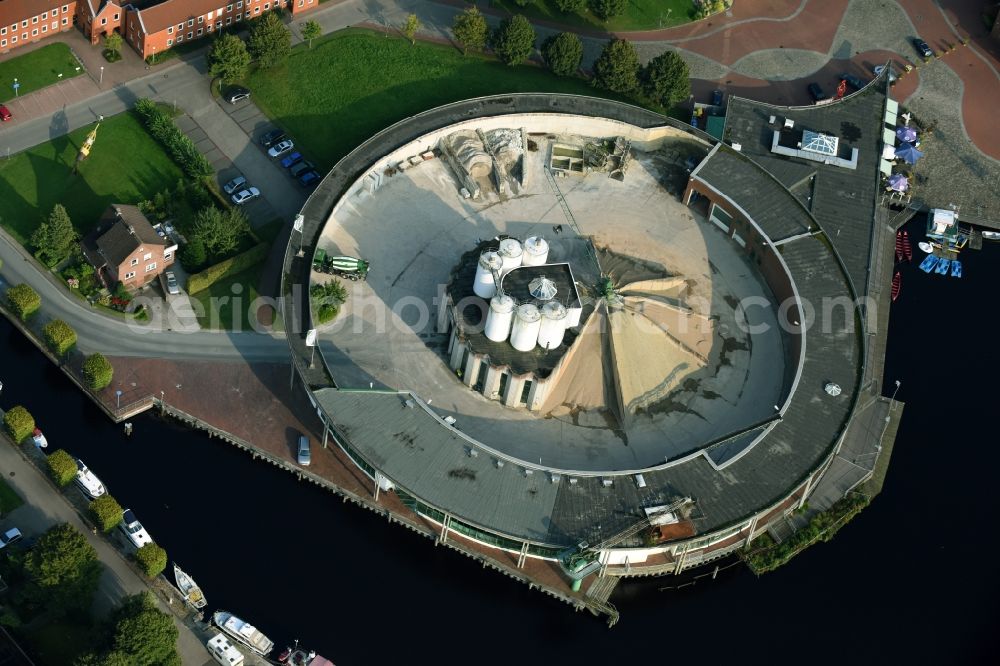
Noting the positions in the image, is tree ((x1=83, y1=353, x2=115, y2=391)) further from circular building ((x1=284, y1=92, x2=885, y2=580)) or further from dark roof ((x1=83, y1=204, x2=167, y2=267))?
circular building ((x1=284, y1=92, x2=885, y2=580))

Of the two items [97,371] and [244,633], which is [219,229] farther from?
[244,633]

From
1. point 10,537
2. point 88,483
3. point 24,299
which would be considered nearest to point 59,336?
Answer: point 24,299

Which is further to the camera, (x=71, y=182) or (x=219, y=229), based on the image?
(x=71, y=182)

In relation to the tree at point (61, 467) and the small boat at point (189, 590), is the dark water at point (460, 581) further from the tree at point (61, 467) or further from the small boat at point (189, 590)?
the tree at point (61, 467)

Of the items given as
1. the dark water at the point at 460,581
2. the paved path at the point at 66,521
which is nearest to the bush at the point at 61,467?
the paved path at the point at 66,521

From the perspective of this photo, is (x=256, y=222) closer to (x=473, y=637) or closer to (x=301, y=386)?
(x=301, y=386)

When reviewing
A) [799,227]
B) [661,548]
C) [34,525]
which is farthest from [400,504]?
[799,227]
